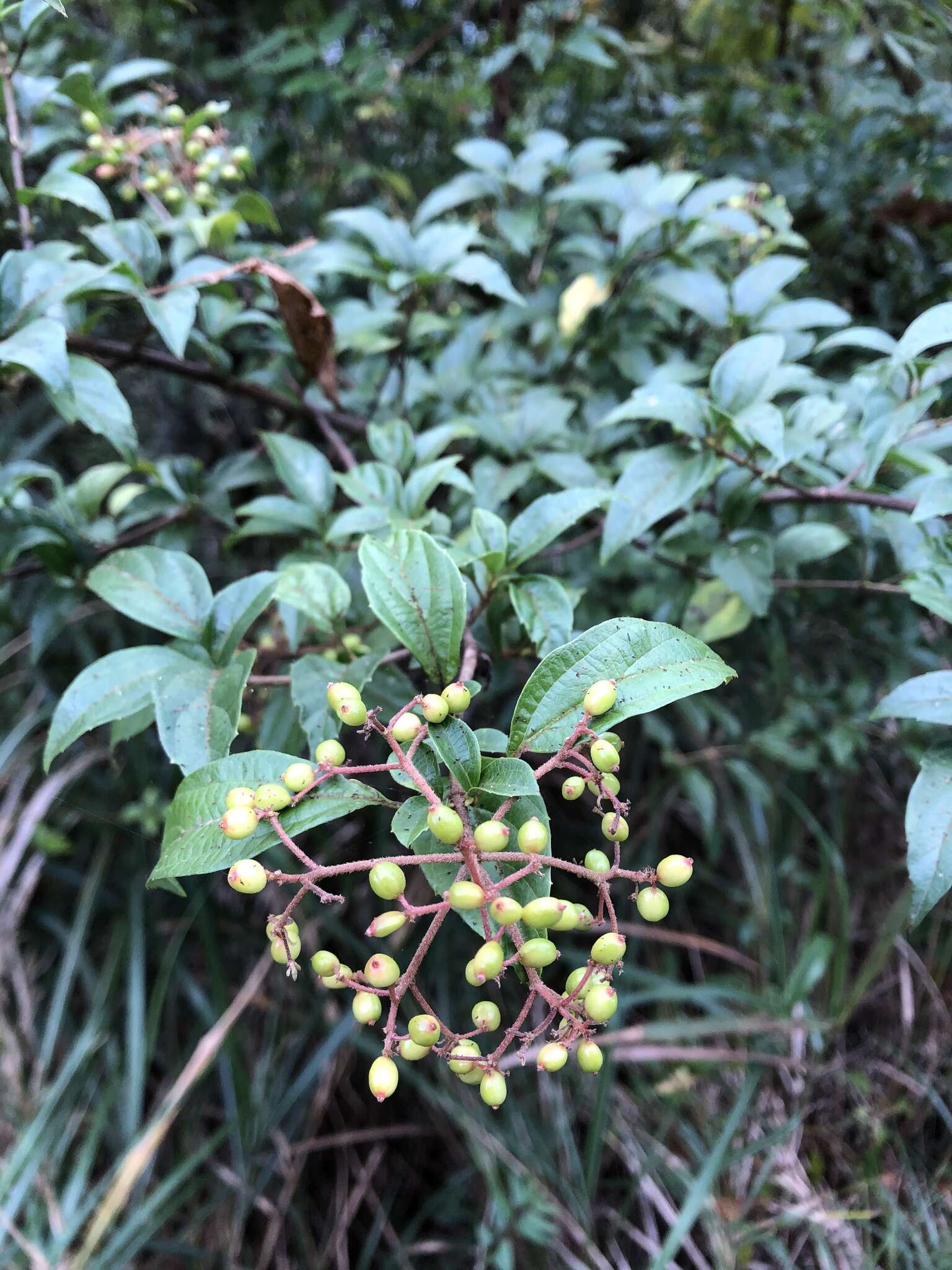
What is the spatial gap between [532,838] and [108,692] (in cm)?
39

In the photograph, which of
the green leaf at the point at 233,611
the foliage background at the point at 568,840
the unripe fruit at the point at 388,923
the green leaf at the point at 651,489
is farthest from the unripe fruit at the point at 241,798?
the foliage background at the point at 568,840

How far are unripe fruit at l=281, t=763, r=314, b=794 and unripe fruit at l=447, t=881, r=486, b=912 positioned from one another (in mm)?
122

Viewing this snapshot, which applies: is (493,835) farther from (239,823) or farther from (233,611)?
(233,611)

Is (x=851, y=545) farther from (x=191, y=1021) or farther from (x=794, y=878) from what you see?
(x=191, y=1021)

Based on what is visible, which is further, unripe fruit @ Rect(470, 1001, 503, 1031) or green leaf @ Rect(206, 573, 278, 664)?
green leaf @ Rect(206, 573, 278, 664)

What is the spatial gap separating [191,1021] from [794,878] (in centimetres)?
140

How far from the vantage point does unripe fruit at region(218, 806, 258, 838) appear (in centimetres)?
46

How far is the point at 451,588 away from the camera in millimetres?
575

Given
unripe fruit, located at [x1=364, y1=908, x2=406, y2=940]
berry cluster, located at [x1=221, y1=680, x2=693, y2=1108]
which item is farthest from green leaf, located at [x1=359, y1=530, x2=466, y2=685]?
unripe fruit, located at [x1=364, y1=908, x2=406, y2=940]

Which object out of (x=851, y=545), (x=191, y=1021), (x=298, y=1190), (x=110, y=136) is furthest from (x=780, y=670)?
(x=191, y=1021)

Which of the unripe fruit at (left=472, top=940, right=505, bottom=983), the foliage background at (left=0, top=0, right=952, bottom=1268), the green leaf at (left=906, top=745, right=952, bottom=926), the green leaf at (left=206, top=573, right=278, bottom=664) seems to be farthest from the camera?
the foliage background at (left=0, top=0, right=952, bottom=1268)

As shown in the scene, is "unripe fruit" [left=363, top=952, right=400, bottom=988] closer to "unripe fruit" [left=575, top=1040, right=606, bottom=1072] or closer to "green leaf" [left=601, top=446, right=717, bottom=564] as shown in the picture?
"unripe fruit" [left=575, top=1040, right=606, bottom=1072]

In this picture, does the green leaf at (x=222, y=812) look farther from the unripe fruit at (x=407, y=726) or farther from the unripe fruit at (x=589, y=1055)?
the unripe fruit at (x=589, y=1055)

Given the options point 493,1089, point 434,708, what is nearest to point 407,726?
point 434,708
